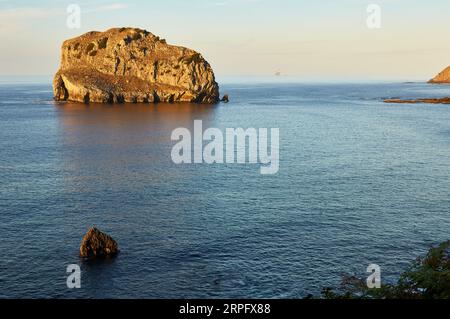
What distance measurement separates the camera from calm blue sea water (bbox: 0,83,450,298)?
52281 mm

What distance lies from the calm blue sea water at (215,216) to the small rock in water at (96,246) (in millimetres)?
1874

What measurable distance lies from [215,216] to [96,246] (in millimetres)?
20256

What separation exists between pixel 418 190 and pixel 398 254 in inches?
1229

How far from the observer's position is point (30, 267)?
178 ft

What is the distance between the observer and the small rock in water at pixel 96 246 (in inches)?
2272

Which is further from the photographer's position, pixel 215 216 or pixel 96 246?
pixel 215 216

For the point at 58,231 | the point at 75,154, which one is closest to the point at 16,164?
the point at 75,154

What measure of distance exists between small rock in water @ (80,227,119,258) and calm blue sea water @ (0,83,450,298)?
1874 millimetres

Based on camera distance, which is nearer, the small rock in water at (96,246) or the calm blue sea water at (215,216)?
the calm blue sea water at (215,216)

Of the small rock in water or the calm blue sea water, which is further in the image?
the small rock in water

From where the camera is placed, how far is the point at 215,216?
2849 inches
